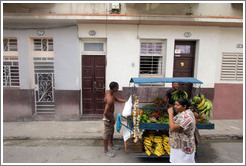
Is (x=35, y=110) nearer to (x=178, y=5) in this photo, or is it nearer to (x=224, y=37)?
(x=178, y=5)

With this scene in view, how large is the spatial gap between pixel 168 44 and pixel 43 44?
498 centimetres

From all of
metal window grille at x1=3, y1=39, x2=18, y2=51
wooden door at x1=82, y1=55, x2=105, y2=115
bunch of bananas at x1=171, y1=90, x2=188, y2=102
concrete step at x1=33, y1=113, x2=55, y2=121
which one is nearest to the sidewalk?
concrete step at x1=33, y1=113, x2=55, y2=121

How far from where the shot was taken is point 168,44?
5.93 meters

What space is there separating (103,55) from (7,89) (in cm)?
402

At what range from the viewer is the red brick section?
6199mm

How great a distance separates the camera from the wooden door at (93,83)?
607 centimetres

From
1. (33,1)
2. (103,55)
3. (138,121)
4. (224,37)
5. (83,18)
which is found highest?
(33,1)

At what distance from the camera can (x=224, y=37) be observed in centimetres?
603

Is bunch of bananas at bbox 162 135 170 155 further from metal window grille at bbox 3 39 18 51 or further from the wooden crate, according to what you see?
metal window grille at bbox 3 39 18 51

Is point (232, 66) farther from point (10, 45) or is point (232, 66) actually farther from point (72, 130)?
point (10, 45)

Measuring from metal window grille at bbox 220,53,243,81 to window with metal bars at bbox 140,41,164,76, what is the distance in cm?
251

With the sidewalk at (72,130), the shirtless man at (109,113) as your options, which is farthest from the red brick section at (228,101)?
the shirtless man at (109,113)

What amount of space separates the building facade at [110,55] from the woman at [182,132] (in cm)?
308

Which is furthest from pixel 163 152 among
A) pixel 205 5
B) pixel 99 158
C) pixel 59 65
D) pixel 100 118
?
pixel 205 5
